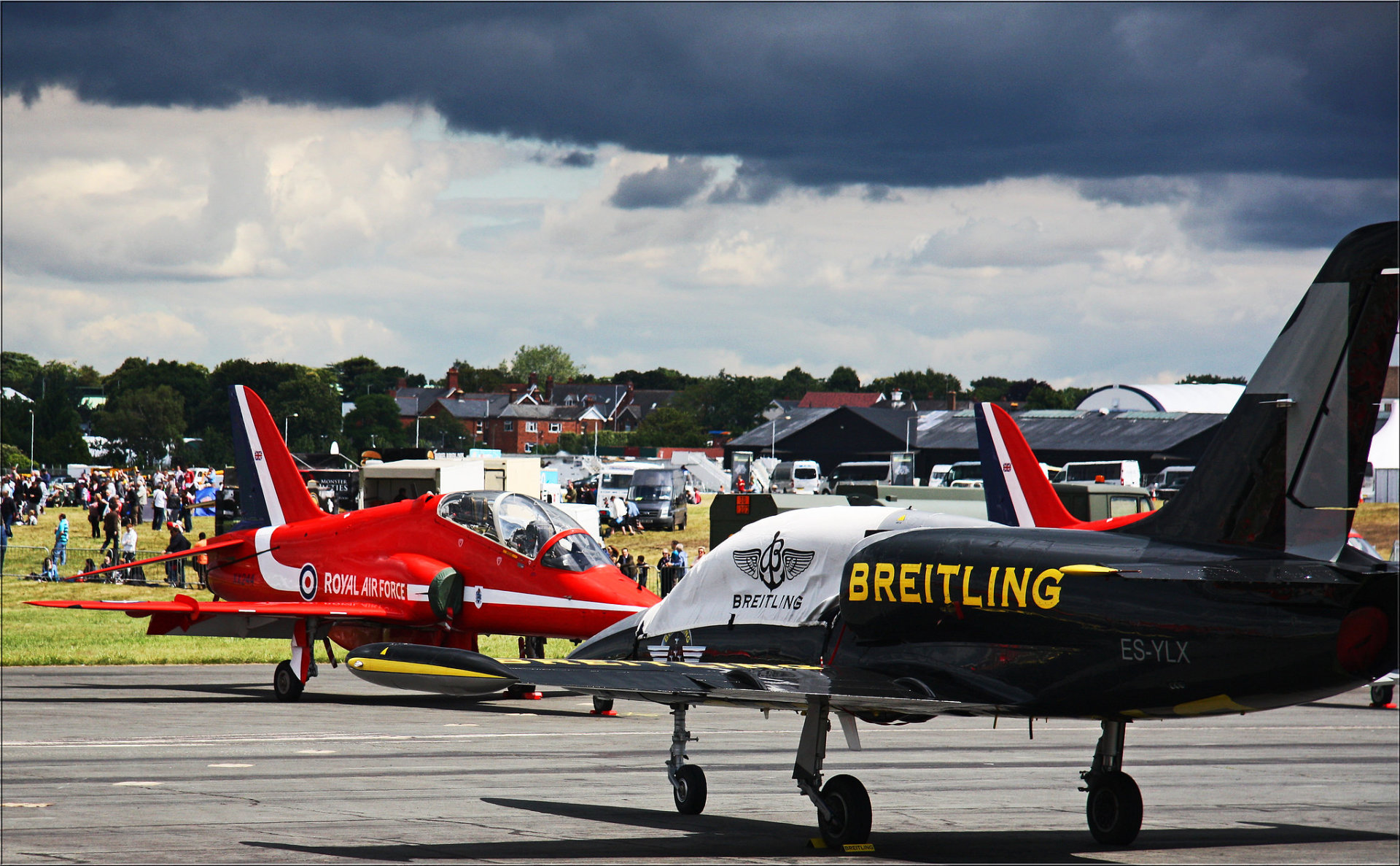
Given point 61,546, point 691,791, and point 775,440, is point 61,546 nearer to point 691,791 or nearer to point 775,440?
point 691,791

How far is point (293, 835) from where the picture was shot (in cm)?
1025

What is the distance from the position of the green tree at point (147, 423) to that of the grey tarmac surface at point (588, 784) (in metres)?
97.7

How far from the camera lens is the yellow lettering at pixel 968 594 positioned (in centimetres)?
1002

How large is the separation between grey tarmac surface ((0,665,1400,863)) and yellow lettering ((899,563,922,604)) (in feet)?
6.03

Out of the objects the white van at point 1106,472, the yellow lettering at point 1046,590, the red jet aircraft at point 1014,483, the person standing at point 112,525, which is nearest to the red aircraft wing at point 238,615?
the red jet aircraft at point 1014,483

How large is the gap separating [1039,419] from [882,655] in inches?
3617

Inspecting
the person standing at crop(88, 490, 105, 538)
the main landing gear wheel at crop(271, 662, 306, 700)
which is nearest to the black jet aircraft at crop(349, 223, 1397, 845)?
the main landing gear wheel at crop(271, 662, 306, 700)

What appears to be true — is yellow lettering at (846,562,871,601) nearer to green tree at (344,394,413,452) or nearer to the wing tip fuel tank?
the wing tip fuel tank

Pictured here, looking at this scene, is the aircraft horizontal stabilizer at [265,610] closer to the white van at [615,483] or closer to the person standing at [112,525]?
the person standing at [112,525]

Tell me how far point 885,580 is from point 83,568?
38968mm

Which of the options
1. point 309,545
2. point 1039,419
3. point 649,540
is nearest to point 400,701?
point 309,545

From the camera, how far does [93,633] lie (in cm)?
3203

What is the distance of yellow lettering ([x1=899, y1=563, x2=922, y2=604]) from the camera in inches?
409

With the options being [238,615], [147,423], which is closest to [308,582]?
[238,615]
